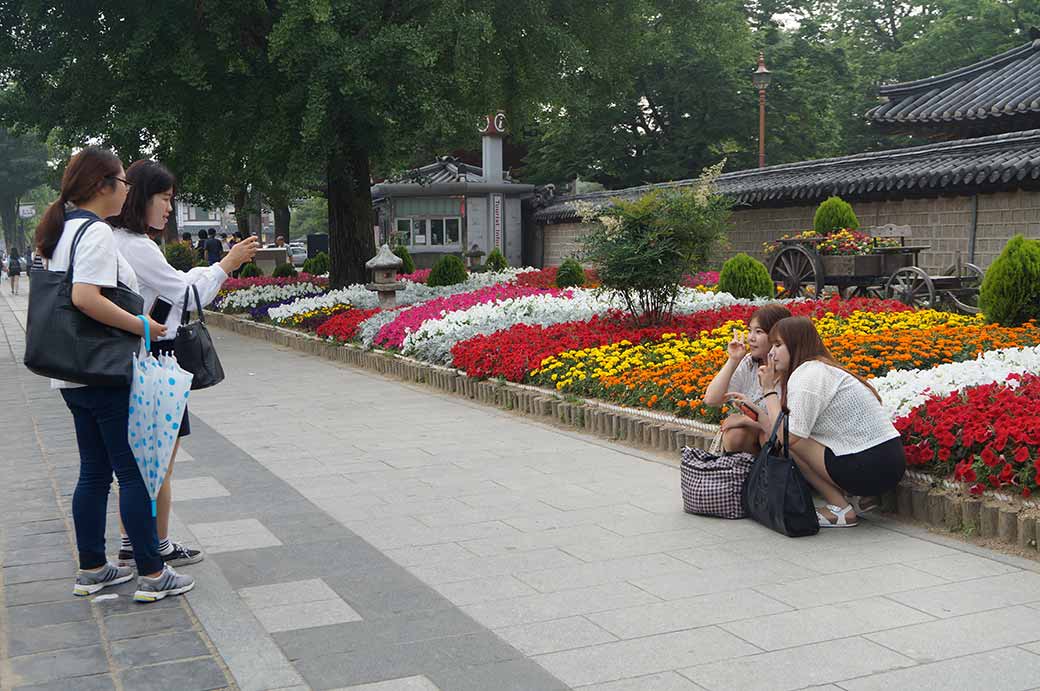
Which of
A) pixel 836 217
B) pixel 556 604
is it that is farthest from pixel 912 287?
pixel 556 604

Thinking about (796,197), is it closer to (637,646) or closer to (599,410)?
(599,410)

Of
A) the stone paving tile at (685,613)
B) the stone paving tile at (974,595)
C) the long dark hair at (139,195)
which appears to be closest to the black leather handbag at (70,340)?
the long dark hair at (139,195)

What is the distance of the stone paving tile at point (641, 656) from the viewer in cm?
399

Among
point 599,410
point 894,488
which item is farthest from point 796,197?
point 894,488

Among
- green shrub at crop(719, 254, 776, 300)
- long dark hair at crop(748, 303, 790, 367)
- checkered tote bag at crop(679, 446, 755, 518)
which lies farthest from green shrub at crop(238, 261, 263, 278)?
checkered tote bag at crop(679, 446, 755, 518)

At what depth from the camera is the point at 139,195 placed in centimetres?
495

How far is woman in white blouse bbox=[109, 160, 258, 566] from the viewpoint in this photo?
493 cm

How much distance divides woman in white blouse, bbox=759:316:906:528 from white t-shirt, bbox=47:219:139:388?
11.4 ft

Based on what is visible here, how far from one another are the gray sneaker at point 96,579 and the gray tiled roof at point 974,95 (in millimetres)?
19235

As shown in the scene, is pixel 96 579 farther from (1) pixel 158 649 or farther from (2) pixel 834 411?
(2) pixel 834 411

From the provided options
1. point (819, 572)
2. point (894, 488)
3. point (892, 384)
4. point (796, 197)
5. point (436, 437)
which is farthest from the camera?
point (796, 197)

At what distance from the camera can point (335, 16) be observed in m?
17.4

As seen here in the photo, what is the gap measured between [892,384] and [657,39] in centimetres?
1782

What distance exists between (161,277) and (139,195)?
15.1 inches
